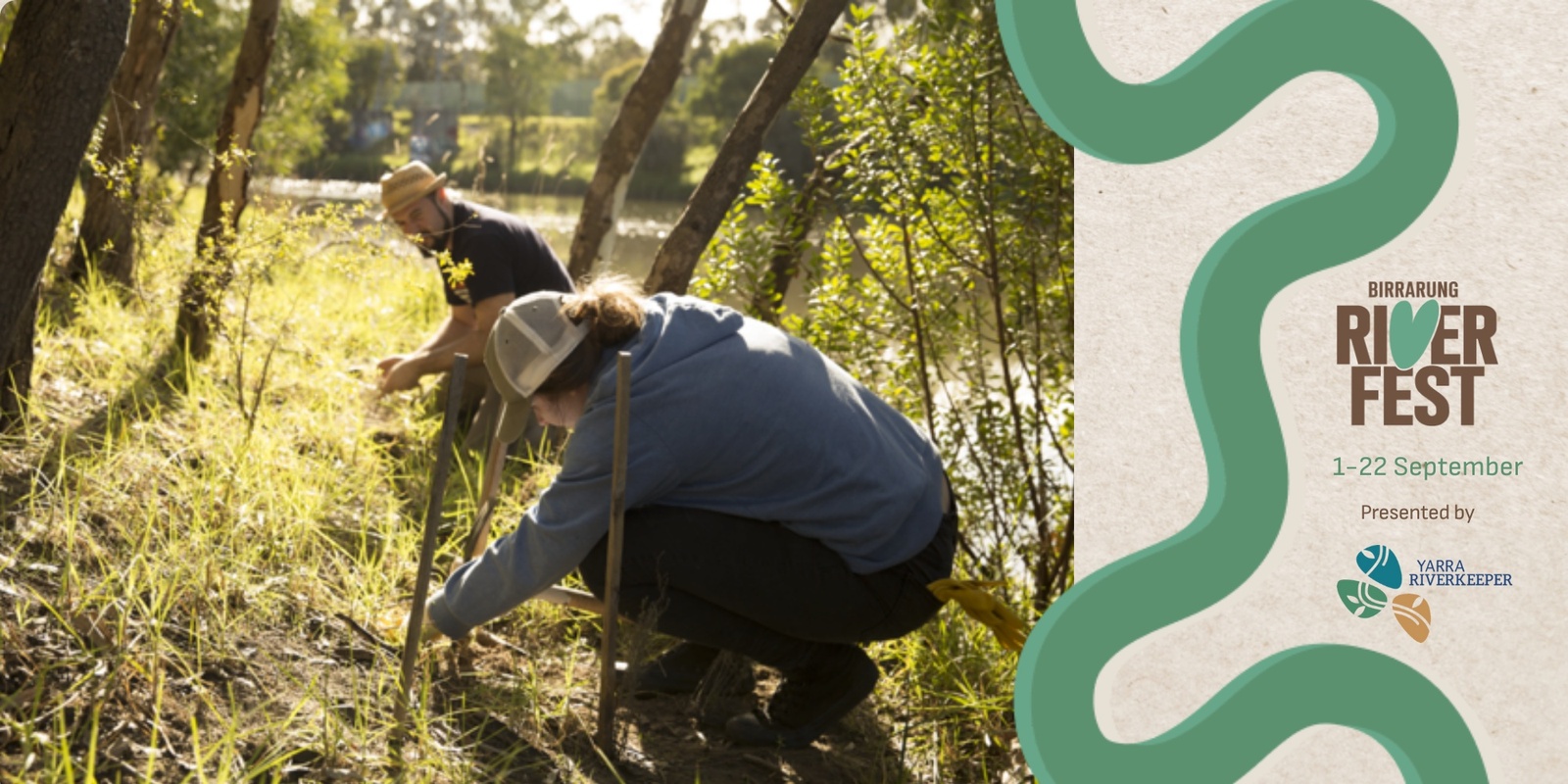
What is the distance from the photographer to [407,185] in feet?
15.3

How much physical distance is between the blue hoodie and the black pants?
0.04 meters

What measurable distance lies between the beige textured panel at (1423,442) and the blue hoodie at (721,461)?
2.28 feet

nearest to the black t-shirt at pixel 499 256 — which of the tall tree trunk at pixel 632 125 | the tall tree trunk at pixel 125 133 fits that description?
the tall tree trunk at pixel 632 125

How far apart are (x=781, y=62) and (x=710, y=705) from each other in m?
2.05

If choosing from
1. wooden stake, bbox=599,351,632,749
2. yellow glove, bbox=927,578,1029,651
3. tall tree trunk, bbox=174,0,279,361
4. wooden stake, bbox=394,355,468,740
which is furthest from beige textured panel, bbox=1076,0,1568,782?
tall tree trunk, bbox=174,0,279,361

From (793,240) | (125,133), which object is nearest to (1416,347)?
(793,240)

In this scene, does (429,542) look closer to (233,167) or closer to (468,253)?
(468,253)

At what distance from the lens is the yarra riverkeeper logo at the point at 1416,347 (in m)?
2.30

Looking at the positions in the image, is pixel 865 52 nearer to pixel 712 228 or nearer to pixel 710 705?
pixel 712 228

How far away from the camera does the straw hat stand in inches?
183

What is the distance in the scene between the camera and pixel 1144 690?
2.36 meters

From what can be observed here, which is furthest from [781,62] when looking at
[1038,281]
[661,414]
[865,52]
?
[661,414]

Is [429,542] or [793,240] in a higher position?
[793,240]

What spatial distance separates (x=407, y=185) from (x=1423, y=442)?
3.38m
